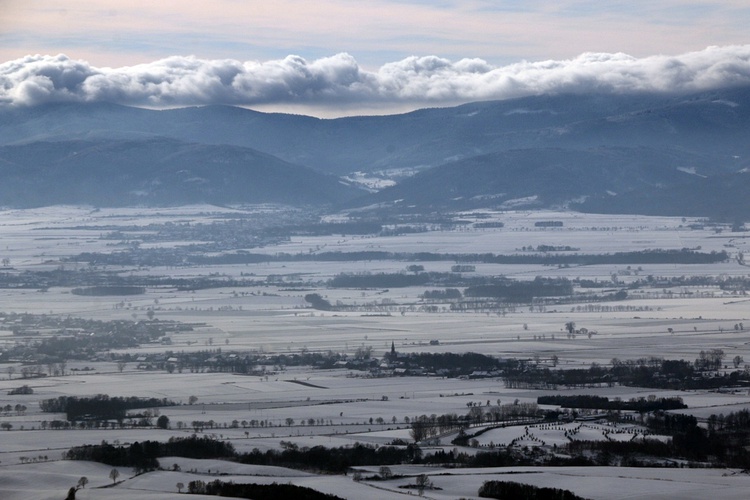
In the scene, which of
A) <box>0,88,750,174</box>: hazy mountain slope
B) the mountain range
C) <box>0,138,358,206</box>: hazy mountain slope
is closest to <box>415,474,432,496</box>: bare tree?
the mountain range

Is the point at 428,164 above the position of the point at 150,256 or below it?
above

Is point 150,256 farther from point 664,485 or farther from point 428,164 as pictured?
point 428,164

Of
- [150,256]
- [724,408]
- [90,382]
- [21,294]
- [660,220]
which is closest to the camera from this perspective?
[724,408]

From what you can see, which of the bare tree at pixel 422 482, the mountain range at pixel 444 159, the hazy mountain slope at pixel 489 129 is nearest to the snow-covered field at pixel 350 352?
the bare tree at pixel 422 482

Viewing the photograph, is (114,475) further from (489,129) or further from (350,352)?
(489,129)

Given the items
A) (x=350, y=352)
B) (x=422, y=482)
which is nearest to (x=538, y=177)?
(x=350, y=352)

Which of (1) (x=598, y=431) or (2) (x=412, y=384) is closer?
(1) (x=598, y=431)

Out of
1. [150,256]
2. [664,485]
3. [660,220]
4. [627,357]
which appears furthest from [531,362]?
[660,220]

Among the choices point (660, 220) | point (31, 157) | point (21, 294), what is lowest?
point (21, 294)
